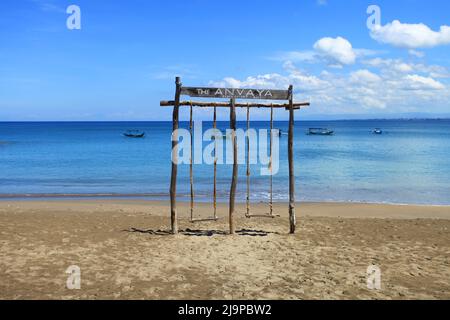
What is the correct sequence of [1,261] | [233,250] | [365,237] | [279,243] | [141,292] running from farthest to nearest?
[365,237]
[279,243]
[233,250]
[1,261]
[141,292]

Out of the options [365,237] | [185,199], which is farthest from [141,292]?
[185,199]

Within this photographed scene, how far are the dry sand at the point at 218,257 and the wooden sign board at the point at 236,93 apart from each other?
3561 mm

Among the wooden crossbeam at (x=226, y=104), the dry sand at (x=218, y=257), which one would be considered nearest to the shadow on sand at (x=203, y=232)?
the dry sand at (x=218, y=257)

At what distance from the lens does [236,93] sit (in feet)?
34.5

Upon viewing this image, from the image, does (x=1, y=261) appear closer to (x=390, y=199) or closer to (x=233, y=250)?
(x=233, y=250)

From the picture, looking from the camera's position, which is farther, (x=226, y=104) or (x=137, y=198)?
(x=137, y=198)

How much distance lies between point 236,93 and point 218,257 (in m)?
4.08

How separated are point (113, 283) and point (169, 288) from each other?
1006mm

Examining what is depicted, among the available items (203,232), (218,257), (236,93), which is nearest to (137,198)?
(203,232)

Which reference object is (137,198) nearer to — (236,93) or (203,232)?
(203,232)

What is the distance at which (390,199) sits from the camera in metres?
19.8

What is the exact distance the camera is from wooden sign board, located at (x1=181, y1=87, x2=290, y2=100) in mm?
10352

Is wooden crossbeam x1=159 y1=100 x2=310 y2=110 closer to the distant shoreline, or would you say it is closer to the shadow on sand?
the shadow on sand

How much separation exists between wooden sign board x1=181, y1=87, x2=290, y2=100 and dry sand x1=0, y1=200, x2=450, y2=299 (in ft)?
11.7
